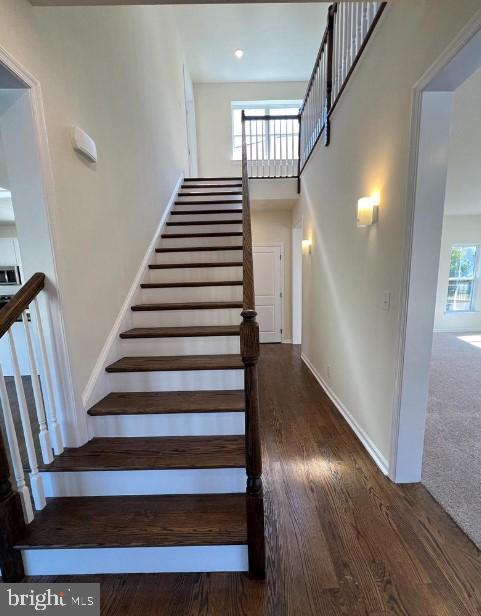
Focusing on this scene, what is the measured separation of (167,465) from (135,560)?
0.39m

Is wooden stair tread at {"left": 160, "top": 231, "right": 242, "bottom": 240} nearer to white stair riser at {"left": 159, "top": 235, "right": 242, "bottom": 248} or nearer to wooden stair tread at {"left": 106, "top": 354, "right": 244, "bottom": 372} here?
white stair riser at {"left": 159, "top": 235, "right": 242, "bottom": 248}

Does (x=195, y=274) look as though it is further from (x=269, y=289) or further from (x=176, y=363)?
A: (x=269, y=289)

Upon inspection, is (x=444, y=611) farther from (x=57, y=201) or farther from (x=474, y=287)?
(x=474, y=287)

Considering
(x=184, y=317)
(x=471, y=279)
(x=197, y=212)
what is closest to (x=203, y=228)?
(x=197, y=212)

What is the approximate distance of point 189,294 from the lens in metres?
2.60

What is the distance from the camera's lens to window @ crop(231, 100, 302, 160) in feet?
17.3

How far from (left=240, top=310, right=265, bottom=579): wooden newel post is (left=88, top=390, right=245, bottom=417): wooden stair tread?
49cm

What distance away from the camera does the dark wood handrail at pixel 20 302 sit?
4.03ft

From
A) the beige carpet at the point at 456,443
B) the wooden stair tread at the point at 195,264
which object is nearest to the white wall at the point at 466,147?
the wooden stair tread at the point at 195,264

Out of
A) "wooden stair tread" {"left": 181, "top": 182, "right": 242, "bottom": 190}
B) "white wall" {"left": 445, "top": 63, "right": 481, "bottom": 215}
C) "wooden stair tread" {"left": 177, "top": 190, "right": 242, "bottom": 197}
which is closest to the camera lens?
"white wall" {"left": 445, "top": 63, "right": 481, "bottom": 215}

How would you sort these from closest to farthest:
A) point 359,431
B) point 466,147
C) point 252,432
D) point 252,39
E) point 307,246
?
point 252,432, point 359,431, point 466,147, point 307,246, point 252,39

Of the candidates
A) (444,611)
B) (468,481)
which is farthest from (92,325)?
(468,481)

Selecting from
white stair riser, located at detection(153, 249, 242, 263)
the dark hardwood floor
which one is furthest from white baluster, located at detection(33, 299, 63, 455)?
white stair riser, located at detection(153, 249, 242, 263)

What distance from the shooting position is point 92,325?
5.83 ft
